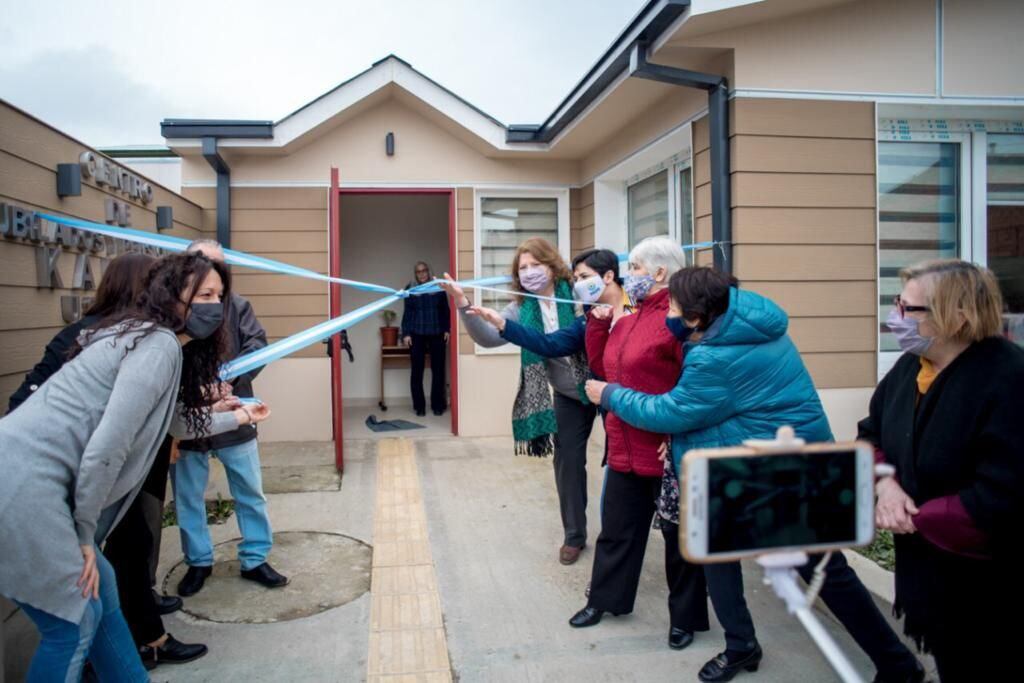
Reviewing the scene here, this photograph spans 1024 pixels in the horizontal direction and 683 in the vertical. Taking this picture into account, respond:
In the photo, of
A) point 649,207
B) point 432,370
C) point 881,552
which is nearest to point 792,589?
point 881,552

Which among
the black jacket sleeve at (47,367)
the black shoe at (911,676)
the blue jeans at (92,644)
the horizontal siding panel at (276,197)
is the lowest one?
the black shoe at (911,676)

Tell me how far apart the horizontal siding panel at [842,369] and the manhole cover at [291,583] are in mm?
2851

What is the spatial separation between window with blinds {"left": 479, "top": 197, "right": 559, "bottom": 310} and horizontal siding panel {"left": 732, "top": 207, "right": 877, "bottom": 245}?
124 inches

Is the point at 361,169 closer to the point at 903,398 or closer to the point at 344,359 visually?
the point at 344,359

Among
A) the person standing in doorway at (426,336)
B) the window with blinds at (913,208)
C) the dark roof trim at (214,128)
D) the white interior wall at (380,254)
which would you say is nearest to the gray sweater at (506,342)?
the window with blinds at (913,208)

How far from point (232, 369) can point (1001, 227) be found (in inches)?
183

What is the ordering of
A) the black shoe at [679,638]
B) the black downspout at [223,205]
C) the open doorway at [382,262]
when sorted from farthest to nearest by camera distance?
the open doorway at [382,262] < the black downspout at [223,205] < the black shoe at [679,638]

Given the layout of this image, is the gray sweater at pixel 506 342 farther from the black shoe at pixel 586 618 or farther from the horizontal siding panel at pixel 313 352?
the horizontal siding panel at pixel 313 352

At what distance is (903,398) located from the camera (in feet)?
7.24

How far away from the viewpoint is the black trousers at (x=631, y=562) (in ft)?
9.80

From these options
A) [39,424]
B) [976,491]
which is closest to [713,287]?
[976,491]

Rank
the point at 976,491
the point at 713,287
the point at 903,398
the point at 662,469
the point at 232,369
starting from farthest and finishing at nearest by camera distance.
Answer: the point at 232,369 < the point at 662,469 < the point at 713,287 < the point at 903,398 < the point at 976,491

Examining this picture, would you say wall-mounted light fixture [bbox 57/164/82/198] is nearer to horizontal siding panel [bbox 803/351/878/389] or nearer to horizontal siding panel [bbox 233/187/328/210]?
horizontal siding panel [bbox 233/187/328/210]

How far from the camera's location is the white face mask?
3385mm
